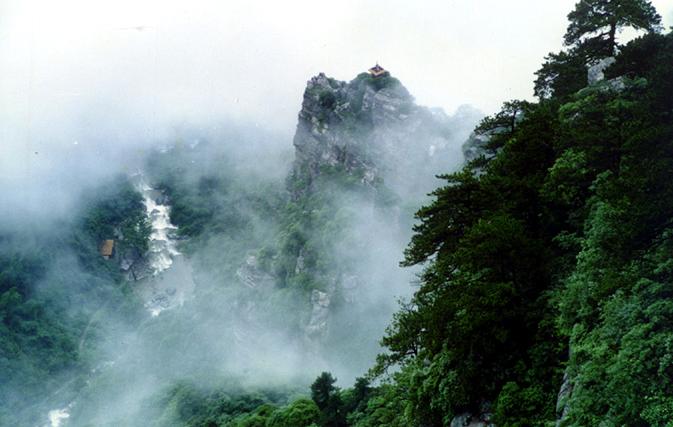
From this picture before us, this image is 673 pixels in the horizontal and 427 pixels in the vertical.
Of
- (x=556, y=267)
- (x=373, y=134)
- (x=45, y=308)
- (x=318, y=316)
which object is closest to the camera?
(x=556, y=267)

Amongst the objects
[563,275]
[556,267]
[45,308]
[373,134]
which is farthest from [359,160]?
[563,275]

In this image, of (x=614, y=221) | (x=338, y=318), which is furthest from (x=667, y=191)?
(x=338, y=318)

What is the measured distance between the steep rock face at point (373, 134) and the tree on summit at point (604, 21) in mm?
109234

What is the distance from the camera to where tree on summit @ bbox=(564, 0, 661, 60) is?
115 feet

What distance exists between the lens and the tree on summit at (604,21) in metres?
35.2

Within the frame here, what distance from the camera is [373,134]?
15988 centimetres

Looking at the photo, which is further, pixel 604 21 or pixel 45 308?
pixel 45 308

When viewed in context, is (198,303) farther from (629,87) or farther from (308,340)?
(629,87)

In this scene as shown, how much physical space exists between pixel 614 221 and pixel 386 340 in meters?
9.99

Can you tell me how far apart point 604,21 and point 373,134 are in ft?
408

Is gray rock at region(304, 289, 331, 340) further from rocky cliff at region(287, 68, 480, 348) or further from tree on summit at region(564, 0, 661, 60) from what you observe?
tree on summit at region(564, 0, 661, 60)

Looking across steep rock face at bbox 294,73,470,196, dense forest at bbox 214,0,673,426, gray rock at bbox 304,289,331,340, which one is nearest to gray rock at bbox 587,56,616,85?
dense forest at bbox 214,0,673,426

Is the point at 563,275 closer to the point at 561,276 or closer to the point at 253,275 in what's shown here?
the point at 561,276

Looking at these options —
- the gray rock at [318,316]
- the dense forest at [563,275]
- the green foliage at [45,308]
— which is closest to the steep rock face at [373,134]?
the gray rock at [318,316]
